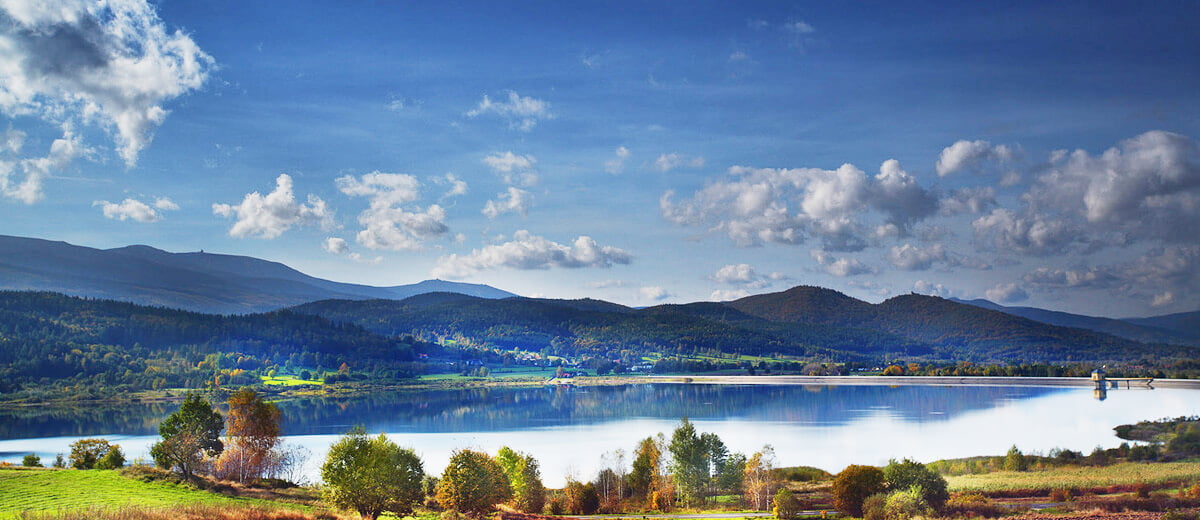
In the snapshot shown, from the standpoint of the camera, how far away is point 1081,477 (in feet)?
138

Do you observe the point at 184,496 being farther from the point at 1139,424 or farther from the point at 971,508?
the point at 1139,424

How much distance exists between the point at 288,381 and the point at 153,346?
99.1ft

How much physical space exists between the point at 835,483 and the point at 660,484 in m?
9.50

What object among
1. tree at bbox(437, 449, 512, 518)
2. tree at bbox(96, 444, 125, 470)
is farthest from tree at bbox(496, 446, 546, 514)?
tree at bbox(96, 444, 125, 470)

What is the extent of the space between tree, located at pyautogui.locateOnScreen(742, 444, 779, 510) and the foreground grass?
317 inches

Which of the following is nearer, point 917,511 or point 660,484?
point 917,511

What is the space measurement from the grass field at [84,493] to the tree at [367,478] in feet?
8.76

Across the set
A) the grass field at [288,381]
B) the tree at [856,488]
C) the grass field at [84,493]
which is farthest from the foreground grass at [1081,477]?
the grass field at [288,381]

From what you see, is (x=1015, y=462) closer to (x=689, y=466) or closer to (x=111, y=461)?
(x=689, y=466)

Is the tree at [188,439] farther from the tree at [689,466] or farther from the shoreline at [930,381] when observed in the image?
the shoreline at [930,381]

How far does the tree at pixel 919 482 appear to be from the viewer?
3291cm

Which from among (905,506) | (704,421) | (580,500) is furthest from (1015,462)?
(704,421)

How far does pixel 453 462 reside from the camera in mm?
33000

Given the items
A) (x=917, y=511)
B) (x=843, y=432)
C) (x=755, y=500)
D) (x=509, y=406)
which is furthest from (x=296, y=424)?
(x=917, y=511)
